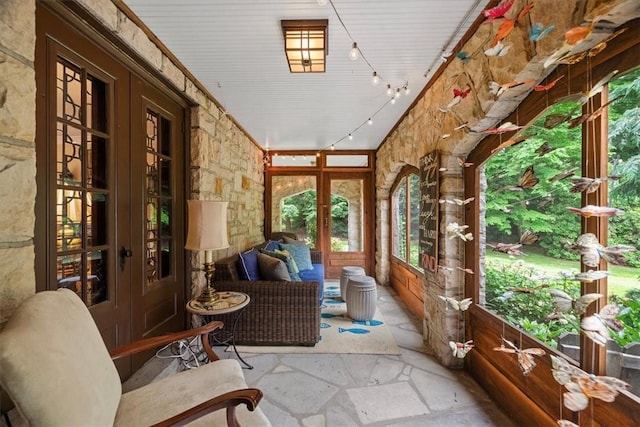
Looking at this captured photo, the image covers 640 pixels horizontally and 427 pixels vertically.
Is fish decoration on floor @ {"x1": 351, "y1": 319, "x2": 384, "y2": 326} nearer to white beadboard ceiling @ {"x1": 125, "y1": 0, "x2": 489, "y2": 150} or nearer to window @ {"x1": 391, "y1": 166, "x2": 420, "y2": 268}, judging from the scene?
window @ {"x1": 391, "y1": 166, "x2": 420, "y2": 268}

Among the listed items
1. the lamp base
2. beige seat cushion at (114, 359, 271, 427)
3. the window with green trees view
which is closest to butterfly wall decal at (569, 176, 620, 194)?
the window with green trees view

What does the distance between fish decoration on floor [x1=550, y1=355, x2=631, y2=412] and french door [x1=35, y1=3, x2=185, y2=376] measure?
2.30 metres

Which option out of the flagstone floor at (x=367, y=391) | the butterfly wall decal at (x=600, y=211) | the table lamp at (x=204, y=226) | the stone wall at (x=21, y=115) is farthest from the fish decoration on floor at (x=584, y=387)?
the stone wall at (x=21, y=115)

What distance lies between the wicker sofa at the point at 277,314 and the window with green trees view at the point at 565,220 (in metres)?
1.58

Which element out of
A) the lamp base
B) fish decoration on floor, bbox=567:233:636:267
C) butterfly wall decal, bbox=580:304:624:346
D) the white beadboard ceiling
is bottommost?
the lamp base

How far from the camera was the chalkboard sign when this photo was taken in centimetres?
241

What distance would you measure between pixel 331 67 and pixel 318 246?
3.65 m

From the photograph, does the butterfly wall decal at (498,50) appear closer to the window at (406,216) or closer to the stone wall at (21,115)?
the stone wall at (21,115)

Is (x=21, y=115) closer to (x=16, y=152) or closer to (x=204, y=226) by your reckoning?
(x=16, y=152)

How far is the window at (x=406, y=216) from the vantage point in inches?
148

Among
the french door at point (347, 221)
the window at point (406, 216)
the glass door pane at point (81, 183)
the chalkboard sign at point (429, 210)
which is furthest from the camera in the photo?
the french door at point (347, 221)

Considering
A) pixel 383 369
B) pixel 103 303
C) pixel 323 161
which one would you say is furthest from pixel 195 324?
pixel 323 161

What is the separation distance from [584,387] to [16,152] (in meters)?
2.33

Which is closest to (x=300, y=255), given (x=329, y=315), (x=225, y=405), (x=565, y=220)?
(x=329, y=315)
